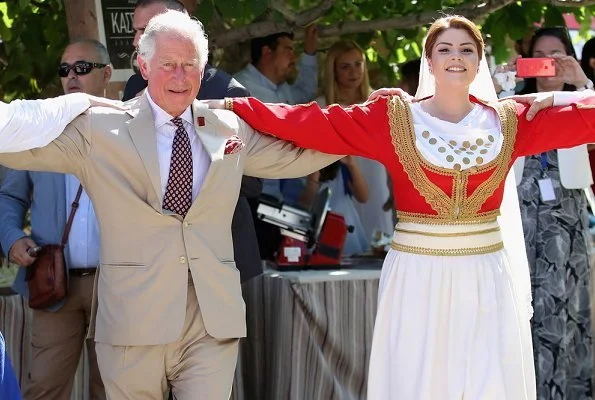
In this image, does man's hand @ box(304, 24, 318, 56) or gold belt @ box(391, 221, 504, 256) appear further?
man's hand @ box(304, 24, 318, 56)

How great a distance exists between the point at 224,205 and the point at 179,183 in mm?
184

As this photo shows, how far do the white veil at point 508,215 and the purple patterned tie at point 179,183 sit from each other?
1.14m

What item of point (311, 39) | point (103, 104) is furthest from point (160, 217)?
point (311, 39)

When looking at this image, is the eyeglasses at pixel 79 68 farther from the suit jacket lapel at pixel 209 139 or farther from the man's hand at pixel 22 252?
the suit jacket lapel at pixel 209 139

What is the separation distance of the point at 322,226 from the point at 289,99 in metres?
1.29

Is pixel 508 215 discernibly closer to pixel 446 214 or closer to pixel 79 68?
pixel 446 214

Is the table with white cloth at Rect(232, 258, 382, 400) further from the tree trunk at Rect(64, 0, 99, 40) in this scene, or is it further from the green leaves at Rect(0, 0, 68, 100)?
the green leaves at Rect(0, 0, 68, 100)

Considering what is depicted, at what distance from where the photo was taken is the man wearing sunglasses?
5.34 m

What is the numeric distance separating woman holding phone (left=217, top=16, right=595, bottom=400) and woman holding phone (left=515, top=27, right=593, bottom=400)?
1.48 m

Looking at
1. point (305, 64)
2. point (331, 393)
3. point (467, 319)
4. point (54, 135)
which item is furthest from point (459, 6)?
point (54, 135)

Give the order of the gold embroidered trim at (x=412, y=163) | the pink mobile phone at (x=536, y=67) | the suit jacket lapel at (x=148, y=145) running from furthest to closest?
the pink mobile phone at (x=536, y=67) < the gold embroidered trim at (x=412, y=163) < the suit jacket lapel at (x=148, y=145)

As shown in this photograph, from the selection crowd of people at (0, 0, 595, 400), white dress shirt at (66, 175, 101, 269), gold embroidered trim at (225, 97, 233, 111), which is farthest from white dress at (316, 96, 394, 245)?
gold embroidered trim at (225, 97, 233, 111)

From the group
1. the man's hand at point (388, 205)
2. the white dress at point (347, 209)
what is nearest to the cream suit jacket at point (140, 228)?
the white dress at point (347, 209)

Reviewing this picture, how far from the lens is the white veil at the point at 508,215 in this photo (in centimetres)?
483
